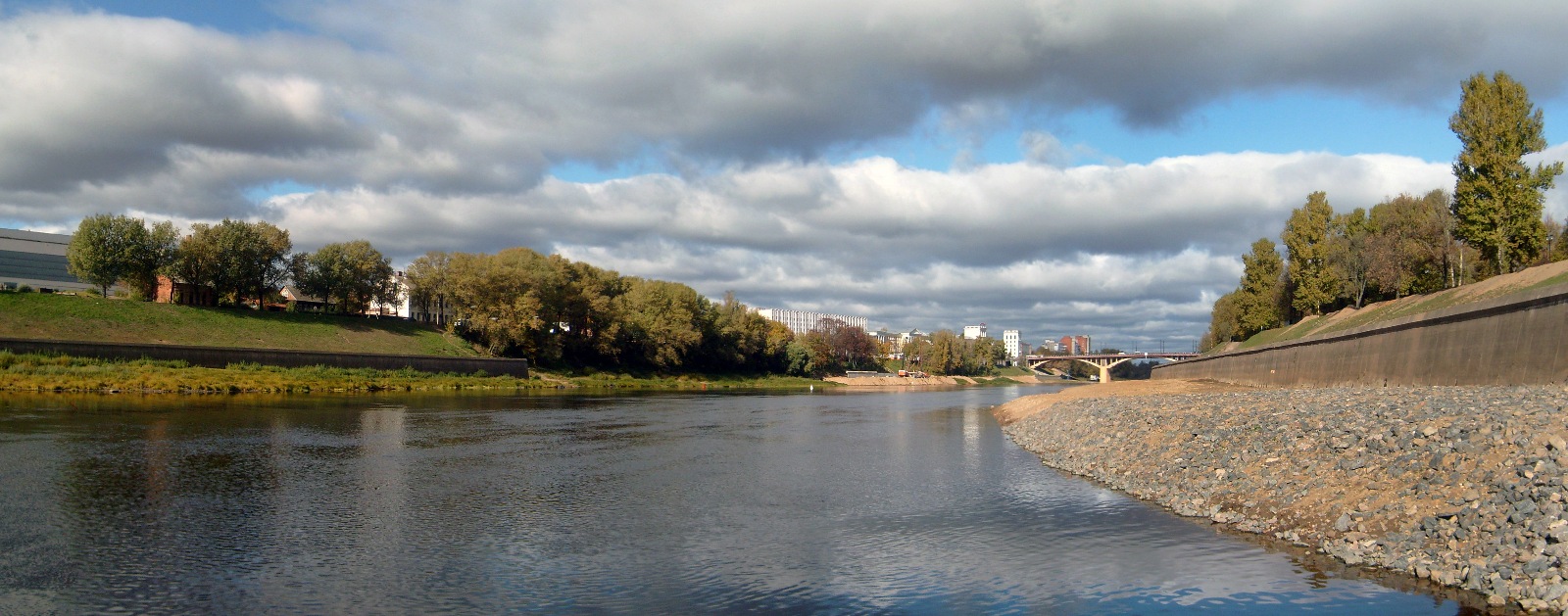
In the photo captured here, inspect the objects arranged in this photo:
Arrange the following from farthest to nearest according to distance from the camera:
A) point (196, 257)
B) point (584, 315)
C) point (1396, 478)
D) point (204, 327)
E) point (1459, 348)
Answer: point (584, 315) < point (196, 257) < point (204, 327) < point (1459, 348) < point (1396, 478)

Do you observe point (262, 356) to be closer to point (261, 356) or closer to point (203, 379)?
point (261, 356)

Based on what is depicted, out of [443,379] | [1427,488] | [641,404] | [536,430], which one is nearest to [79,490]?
[536,430]

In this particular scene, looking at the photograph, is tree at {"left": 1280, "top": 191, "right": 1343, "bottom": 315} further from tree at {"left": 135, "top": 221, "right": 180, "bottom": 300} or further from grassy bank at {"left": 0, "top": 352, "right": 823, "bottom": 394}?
tree at {"left": 135, "top": 221, "right": 180, "bottom": 300}

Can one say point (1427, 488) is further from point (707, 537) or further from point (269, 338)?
point (269, 338)

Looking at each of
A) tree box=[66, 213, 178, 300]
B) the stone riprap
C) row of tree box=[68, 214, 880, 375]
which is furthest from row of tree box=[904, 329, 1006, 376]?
the stone riprap

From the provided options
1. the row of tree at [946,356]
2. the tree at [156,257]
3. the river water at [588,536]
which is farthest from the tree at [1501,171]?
the row of tree at [946,356]

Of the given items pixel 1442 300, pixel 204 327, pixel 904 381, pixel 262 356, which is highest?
pixel 1442 300

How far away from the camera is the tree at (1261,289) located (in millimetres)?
97688

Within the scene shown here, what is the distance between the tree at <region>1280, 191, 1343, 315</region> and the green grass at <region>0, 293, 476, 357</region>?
84718 mm

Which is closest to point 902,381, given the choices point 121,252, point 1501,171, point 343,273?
point 343,273

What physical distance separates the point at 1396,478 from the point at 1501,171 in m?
50.7

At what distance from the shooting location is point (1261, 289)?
323 ft

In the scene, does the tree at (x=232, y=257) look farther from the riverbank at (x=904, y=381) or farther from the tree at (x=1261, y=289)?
the tree at (x=1261, y=289)

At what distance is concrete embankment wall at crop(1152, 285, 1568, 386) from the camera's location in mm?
24438
